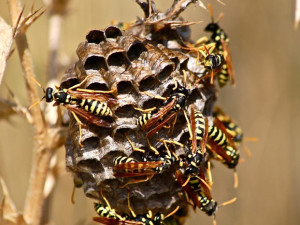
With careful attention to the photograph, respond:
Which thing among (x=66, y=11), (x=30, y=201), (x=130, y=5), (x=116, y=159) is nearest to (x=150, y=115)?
(x=116, y=159)

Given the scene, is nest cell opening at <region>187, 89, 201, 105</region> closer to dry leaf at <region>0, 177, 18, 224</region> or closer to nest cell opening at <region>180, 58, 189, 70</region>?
nest cell opening at <region>180, 58, 189, 70</region>

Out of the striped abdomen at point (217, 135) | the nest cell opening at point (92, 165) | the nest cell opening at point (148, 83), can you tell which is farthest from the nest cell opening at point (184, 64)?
the nest cell opening at point (92, 165)

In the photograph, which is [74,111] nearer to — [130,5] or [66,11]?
[66,11]

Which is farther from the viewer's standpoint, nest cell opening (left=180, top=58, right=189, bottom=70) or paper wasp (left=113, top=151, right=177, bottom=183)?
nest cell opening (left=180, top=58, right=189, bottom=70)

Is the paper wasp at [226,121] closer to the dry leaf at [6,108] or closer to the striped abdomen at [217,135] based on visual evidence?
the striped abdomen at [217,135]

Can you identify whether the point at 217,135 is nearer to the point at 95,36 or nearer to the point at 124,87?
the point at 124,87

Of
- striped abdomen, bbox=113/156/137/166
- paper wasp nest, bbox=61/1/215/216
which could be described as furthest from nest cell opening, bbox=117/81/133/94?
striped abdomen, bbox=113/156/137/166

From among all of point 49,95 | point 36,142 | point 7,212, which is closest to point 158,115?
point 49,95
